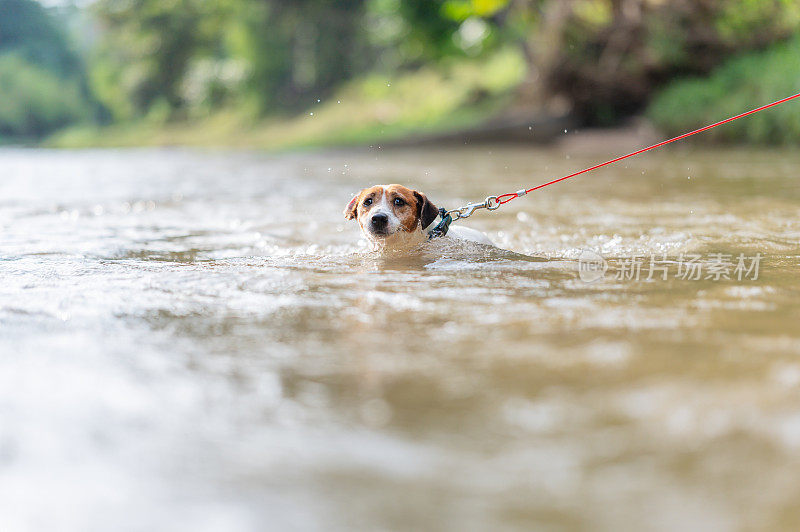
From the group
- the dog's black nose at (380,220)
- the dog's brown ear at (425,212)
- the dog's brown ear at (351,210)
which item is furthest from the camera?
the dog's brown ear at (351,210)

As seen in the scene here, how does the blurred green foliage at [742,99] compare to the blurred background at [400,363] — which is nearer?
the blurred background at [400,363]

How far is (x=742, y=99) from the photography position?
15852 millimetres

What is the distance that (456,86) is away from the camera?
3077 cm

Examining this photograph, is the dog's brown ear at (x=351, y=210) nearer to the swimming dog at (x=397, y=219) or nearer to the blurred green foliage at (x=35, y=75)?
the swimming dog at (x=397, y=219)

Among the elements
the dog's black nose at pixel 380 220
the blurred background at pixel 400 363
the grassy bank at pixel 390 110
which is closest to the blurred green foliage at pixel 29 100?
the grassy bank at pixel 390 110

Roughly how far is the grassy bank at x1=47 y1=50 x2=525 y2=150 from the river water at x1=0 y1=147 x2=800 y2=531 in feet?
64.5

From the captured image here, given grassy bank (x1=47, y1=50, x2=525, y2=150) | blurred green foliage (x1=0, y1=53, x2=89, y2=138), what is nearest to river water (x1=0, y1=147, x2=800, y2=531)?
grassy bank (x1=47, y1=50, x2=525, y2=150)

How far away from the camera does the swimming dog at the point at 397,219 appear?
5234 mm

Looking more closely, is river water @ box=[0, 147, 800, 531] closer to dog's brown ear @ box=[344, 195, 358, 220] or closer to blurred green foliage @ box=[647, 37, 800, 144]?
dog's brown ear @ box=[344, 195, 358, 220]

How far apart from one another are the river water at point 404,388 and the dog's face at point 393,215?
0.21 m

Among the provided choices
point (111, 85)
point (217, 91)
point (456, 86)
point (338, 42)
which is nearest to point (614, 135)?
point (456, 86)

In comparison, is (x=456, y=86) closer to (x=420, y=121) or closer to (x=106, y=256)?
(x=420, y=121)

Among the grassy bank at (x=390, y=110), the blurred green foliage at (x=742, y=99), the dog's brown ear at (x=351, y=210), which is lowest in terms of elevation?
the dog's brown ear at (x=351, y=210)

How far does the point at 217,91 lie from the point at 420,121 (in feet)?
62.7
